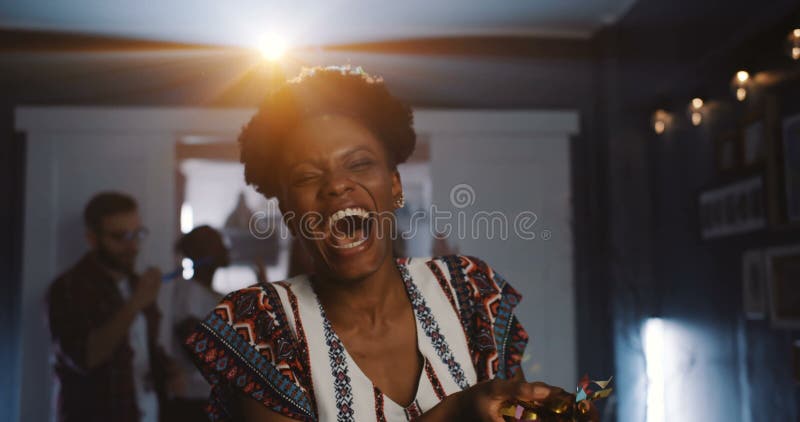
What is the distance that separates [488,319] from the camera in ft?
3.21

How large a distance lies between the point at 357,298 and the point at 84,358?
177 cm

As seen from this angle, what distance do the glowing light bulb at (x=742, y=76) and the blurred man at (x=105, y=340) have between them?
2123 millimetres

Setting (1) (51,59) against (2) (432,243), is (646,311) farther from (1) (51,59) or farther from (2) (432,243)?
(1) (51,59)

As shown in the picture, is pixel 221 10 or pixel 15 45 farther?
pixel 15 45

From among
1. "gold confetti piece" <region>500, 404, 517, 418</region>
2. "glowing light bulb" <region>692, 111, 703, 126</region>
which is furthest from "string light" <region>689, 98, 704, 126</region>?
"gold confetti piece" <region>500, 404, 517, 418</region>

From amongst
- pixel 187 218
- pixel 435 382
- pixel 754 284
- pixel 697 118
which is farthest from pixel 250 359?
pixel 187 218

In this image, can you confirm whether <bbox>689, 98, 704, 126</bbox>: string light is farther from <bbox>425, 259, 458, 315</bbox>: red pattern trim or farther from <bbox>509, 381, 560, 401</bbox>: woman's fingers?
<bbox>509, 381, 560, 401</bbox>: woman's fingers

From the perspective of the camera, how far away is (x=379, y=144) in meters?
1.00

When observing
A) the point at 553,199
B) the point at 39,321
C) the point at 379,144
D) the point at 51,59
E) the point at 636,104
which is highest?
the point at 51,59

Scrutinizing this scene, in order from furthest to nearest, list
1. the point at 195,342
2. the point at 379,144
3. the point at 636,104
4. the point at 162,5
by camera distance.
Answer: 1. the point at 636,104
2. the point at 162,5
3. the point at 379,144
4. the point at 195,342

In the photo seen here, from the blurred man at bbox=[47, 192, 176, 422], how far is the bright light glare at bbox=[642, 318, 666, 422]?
188 centimetres

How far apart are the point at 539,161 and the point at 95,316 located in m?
2.20

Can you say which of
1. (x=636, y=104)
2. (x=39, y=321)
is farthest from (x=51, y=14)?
(x=636, y=104)

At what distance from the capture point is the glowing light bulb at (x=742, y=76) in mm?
2434
